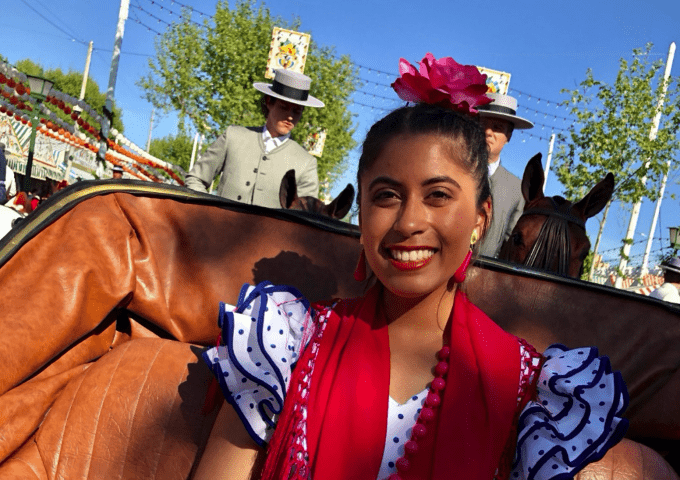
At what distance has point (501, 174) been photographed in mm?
3861

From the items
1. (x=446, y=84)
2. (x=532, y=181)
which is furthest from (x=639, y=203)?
(x=446, y=84)

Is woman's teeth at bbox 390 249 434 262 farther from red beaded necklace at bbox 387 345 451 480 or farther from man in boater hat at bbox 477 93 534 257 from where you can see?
man in boater hat at bbox 477 93 534 257

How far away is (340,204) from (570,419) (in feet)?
6.96

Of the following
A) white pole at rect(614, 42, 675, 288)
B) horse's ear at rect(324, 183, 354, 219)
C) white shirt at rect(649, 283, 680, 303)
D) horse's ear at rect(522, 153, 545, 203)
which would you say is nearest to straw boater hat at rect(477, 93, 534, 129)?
horse's ear at rect(522, 153, 545, 203)

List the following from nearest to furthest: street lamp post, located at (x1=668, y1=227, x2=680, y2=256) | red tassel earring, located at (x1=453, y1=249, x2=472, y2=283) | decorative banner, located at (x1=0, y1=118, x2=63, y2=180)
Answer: red tassel earring, located at (x1=453, y1=249, x2=472, y2=283) < street lamp post, located at (x1=668, y1=227, x2=680, y2=256) < decorative banner, located at (x1=0, y1=118, x2=63, y2=180)

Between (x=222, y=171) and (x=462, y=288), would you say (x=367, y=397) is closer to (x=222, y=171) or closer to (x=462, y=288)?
(x=462, y=288)

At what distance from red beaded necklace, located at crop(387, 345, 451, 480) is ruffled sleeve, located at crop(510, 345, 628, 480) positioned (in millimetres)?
208

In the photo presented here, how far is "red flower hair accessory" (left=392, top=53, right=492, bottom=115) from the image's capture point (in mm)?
1609

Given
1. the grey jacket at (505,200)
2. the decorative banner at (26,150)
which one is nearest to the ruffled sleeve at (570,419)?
the grey jacket at (505,200)

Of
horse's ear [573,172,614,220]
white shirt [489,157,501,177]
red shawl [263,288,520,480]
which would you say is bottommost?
red shawl [263,288,520,480]

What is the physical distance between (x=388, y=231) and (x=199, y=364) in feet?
2.55

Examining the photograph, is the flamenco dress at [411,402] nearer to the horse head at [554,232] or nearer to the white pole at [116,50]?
the horse head at [554,232]

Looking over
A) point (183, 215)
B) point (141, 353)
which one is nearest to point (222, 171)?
point (183, 215)

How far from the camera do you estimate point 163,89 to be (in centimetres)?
2359
